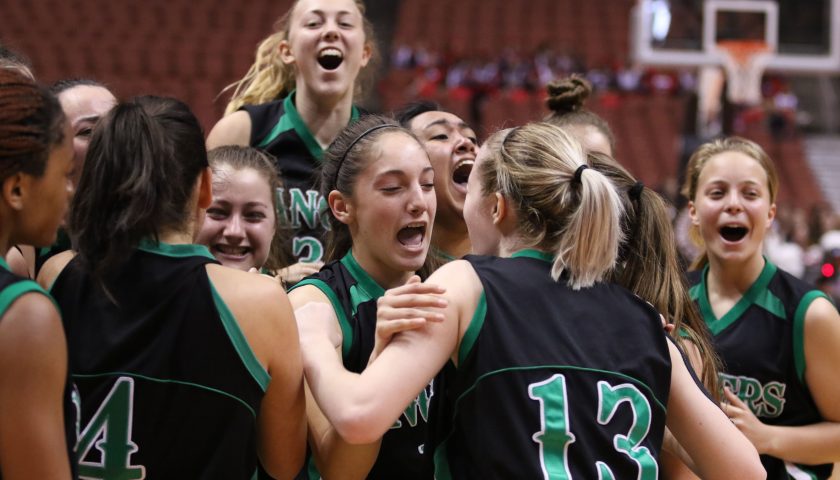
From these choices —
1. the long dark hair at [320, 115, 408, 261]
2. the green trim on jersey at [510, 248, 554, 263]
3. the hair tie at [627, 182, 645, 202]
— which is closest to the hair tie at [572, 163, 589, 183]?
the green trim on jersey at [510, 248, 554, 263]

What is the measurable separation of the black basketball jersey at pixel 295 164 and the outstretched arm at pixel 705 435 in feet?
5.38

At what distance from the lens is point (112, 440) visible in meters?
1.85

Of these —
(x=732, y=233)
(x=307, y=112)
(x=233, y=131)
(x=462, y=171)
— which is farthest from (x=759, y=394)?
(x=233, y=131)

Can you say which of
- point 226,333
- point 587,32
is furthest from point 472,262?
point 587,32

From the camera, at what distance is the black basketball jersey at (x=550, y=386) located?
6.21ft

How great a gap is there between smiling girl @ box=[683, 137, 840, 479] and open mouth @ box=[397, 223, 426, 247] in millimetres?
1020

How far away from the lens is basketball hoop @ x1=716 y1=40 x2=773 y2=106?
12156 mm

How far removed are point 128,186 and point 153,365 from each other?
342mm

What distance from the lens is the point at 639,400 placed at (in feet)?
6.44

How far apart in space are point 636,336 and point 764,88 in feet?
46.4

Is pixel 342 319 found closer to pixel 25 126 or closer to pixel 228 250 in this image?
pixel 228 250

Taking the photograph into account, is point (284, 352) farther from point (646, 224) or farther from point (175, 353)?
point (646, 224)

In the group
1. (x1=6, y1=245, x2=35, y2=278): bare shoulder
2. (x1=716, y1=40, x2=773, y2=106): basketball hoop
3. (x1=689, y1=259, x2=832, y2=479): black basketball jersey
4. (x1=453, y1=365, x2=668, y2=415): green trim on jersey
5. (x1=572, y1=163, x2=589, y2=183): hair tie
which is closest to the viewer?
(x1=453, y1=365, x2=668, y2=415): green trim on jersey

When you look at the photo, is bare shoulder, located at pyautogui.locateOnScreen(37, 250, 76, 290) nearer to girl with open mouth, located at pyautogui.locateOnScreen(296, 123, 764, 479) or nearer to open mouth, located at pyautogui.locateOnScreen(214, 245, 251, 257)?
girl with open mouth, located at pyautogui.locateOnScreen(296, 123, 764, 479)
